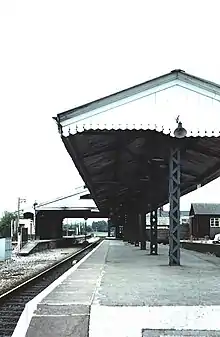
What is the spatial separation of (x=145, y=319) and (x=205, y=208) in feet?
272

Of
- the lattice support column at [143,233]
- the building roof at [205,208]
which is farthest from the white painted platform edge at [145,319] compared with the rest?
the building roof at [205,208]

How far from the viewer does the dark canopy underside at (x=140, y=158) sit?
13086 millimetres

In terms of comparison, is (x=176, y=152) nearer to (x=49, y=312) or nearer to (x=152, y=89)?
(x=152, y=89)

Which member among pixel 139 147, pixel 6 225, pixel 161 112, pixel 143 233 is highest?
pixel 161 112

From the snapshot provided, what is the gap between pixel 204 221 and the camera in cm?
8544

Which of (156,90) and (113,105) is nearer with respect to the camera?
(113,105)

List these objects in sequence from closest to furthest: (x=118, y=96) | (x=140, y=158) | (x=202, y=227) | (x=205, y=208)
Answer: (x=118, y=96) < (x=140, y=158) < (x=202, y=227) < (x=205, y=208)

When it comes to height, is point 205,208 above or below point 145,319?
above

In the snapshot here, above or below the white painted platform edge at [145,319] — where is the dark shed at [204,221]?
above

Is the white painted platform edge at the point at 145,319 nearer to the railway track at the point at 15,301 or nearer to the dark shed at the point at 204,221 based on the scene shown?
the railway track at the point at 15,301

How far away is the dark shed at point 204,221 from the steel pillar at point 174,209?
71536 millimetres

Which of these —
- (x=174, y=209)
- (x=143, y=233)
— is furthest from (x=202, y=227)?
(x=174, y=209)

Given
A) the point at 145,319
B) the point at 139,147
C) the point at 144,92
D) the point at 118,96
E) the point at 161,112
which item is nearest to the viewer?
the point at 145,319

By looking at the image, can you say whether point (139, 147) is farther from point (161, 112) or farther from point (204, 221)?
point (204, 221)
